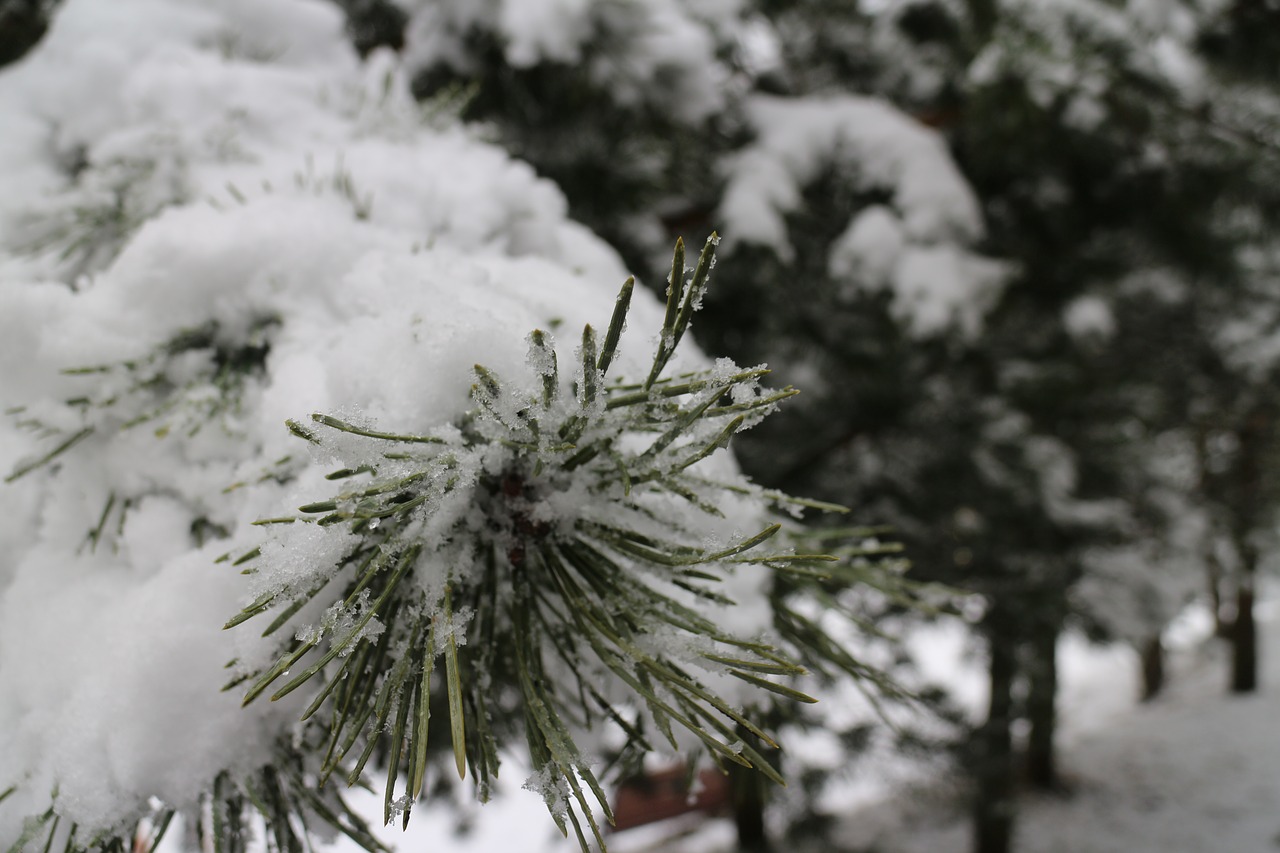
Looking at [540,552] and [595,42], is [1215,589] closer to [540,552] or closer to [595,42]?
[595,42]

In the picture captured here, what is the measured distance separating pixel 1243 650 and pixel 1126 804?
3312mm

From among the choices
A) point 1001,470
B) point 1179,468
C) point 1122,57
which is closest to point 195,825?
point 1122,57

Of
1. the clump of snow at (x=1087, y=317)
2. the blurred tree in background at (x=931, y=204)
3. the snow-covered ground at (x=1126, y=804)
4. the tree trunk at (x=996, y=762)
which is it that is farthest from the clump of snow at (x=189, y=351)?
the snow-covered ground at (x=1126, y=804)

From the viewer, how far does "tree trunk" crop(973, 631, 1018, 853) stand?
10.2ft

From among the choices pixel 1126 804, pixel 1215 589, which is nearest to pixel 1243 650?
pixel 1215 589

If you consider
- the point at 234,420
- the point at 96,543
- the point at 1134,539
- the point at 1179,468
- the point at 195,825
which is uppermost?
the point at 1179,468

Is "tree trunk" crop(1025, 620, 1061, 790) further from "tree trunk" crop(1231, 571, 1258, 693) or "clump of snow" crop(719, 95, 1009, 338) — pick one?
"tree trunk" crop(1231, 571, 1258, 693)

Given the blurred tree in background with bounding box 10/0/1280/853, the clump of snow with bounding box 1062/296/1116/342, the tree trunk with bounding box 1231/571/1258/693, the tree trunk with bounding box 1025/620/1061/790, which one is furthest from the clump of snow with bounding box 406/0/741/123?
the tree trunk with bounding box 1231/571/1258/693

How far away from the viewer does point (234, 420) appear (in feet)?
2.24

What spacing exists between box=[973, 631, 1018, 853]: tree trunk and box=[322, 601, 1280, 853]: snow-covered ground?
9.9 inches

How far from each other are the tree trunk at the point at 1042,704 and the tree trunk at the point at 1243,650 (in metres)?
3.07

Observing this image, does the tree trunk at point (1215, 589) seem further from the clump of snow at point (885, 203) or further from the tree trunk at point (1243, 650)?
the clump of snow at point (885, 203)

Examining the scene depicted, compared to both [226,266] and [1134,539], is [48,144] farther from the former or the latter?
[1134,539]

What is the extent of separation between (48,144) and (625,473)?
1.08m
